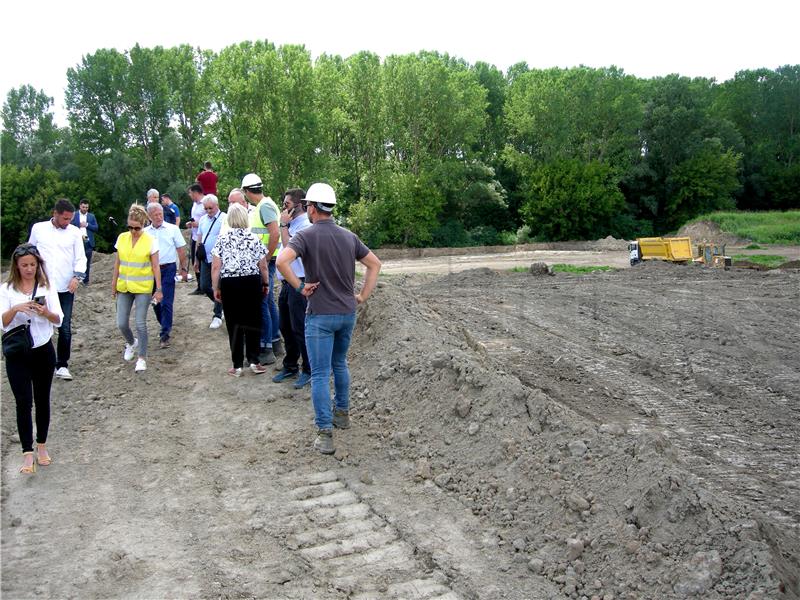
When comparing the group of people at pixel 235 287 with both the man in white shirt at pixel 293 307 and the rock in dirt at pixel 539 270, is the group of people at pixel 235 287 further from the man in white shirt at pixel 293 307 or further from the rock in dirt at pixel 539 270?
the rock in dirt at pixel 539 270

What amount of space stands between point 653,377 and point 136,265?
710 cm

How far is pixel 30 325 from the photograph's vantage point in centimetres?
618

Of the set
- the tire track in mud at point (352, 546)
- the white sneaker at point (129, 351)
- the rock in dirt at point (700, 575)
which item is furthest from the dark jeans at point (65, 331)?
the rock in dirt at point (700, 575)

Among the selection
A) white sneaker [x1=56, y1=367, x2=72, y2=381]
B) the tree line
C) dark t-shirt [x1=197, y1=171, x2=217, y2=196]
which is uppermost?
the tree line

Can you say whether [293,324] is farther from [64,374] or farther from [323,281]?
[64,374]

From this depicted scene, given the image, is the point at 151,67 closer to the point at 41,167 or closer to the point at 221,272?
the point at 41,167

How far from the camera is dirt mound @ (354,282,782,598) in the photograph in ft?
15.1

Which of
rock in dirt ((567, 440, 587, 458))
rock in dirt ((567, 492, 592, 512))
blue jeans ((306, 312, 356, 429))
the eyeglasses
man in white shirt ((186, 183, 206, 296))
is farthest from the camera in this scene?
man in white shirt ((186, 183, 206, 296))

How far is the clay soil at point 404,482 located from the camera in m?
4.71

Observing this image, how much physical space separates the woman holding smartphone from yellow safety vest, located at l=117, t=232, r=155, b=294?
2.20 meters

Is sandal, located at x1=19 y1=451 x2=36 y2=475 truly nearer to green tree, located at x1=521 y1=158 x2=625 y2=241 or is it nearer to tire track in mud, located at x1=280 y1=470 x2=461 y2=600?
tire track in mud, located at x1=280 y1=470 x2=461 y2=600

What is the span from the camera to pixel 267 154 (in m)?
45.4

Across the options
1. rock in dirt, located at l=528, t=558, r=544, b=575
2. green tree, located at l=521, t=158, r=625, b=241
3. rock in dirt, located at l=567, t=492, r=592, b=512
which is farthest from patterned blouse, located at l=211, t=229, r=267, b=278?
green tree, located at l=521, t=158, r=625, b=241

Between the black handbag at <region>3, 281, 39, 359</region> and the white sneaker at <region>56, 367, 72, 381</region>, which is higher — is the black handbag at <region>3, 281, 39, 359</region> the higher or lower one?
the higher one
